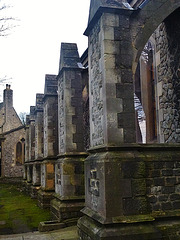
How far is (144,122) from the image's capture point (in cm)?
898

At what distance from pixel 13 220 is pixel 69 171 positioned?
2.67 m

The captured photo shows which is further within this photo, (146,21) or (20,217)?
(20,217)

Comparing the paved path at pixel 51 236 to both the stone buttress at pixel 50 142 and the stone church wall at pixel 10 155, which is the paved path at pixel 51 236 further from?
the stone church wall at pixel 10 155

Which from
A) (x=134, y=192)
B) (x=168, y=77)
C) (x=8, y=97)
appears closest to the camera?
(x=134, y=192)

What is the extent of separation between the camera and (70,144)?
913 cm

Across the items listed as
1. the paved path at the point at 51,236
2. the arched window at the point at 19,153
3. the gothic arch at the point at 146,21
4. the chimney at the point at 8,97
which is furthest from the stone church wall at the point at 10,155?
the gothic arch at the point at 146,21

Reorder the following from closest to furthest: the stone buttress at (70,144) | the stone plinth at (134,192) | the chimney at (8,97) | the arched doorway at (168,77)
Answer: the stone plinth at (134,192) → the arched doorway at (168,77) → the stone buttress at (70,144) → the chimney at (8,97)

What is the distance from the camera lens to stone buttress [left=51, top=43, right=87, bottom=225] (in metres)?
8.74

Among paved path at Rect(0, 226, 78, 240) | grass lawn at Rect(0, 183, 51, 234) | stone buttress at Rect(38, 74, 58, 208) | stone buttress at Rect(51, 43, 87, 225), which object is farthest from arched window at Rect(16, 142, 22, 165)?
paved path at Rect(0, 226, 78, 240)

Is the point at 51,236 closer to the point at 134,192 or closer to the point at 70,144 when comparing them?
the point at 134,192

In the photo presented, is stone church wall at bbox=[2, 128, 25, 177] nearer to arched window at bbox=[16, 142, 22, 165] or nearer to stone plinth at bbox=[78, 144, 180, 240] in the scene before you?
arched window at bbox=[16, 142, 22, 165]

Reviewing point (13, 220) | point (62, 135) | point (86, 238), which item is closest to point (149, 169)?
point (86, 238)

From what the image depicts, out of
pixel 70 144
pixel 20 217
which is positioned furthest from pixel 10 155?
pixel 70 144

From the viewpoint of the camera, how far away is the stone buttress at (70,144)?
28.7 feet
